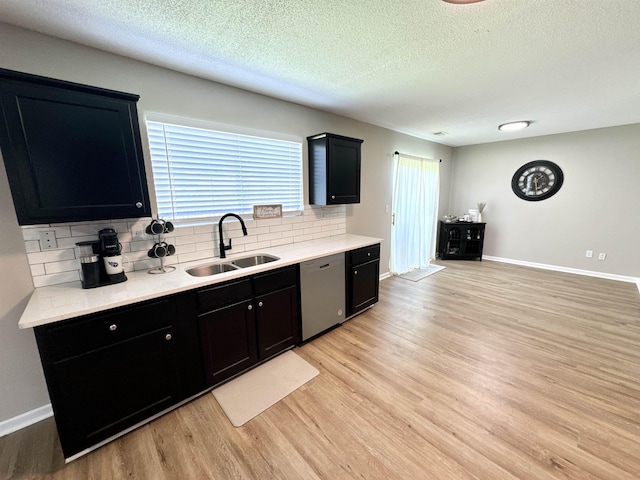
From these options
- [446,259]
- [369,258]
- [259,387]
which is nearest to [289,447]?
[259,387]

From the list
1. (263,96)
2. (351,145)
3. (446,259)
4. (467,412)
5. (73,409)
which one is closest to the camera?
(73,409)

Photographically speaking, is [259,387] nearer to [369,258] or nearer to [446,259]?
[369,258]

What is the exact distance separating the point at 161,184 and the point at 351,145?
205cm

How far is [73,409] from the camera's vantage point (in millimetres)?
1342

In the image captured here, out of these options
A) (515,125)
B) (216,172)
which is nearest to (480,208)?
(515,125)

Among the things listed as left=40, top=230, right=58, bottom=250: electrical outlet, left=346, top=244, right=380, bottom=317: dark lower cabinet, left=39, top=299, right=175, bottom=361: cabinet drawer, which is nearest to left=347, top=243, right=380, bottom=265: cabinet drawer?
left=346, top=244, right=380, bottom=317: dark lower cabinet

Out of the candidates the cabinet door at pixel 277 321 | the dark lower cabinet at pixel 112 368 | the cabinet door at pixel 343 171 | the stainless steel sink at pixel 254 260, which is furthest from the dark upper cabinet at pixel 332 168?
the dark lower cabinet at pixel 112 368

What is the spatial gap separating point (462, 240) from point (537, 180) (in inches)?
65.5

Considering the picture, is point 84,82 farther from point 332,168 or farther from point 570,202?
point 570,202

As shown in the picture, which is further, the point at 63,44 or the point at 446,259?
the point at 446,259

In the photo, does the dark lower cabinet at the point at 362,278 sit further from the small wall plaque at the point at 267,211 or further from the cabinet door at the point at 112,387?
the cabinet door at the point at 112,387

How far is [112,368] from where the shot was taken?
143cm

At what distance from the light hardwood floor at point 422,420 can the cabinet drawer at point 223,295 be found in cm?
71

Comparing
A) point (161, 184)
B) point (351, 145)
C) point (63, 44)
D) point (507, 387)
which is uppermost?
point (63, 44)
